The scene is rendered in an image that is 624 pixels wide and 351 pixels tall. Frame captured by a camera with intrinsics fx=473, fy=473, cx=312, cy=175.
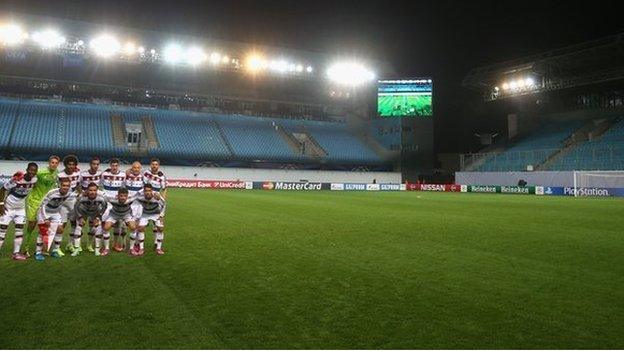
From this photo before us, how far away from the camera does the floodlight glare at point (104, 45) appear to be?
137ft

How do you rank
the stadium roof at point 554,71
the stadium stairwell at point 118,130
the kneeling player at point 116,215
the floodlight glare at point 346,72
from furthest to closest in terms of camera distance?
the floodlight glare at point 346,72, the stadium stairwell at point 118,130, the stadium roof at point 554,71, the kneeling player at point 116,215

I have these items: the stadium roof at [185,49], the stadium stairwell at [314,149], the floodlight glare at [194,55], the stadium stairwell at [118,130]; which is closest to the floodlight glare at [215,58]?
the stadium roof at [185,49]

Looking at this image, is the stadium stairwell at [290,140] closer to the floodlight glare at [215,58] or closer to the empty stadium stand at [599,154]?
the floodlight glare at [215,58]

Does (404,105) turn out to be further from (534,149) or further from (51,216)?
(51,216)

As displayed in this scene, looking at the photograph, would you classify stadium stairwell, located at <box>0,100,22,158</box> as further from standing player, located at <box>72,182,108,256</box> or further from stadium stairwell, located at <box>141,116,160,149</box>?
standing player, located at <box>72,182,108,256</box>

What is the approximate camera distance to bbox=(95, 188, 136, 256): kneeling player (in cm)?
921

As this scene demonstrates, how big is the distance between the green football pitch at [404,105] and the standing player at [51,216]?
44747 mm

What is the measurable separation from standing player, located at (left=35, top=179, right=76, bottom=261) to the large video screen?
1760 inches

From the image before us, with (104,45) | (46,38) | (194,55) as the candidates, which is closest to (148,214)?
(104,45)

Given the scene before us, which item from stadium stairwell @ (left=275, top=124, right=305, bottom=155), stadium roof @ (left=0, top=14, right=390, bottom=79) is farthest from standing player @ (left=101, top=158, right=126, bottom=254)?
stadium stairwell @ (left=275, top=124, right=305, bottom=155)

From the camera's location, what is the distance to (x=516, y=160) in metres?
44.7

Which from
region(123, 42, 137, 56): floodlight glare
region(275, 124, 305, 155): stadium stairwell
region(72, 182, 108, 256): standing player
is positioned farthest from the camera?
region(275, 124, 305, 155): stadium stairwell

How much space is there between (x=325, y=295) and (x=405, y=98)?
4647 cm

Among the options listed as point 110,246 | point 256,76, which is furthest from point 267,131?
point 110,246
